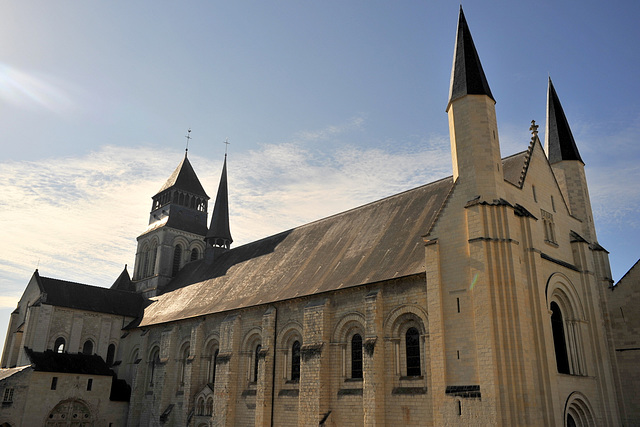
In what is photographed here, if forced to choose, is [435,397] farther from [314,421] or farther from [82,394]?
[82,394]

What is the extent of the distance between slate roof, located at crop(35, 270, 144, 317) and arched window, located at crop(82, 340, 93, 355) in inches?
87.6

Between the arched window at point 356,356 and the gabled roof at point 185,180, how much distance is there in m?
28.1

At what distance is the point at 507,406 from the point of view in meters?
14.7

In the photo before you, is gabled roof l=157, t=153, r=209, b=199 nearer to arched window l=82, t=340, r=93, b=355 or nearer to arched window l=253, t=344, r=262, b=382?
arched window l=82, t=340, r=93, b=355

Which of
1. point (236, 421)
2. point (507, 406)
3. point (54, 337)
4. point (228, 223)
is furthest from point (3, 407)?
point (507, 406)

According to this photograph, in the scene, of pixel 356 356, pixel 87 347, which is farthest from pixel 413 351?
pixel 87 347

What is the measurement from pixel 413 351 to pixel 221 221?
83.7 feet

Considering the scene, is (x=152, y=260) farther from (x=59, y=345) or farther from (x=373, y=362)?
(x=373, y=362)

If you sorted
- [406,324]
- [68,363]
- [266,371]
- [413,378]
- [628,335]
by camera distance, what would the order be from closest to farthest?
[413,378], [406,324], [628,335], [266,371], [68,363]

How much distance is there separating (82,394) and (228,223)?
52.0 ft

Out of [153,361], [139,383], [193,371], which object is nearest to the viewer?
[193,371]

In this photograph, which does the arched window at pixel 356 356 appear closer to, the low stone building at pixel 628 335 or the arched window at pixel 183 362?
the low stone building at pixel 628 335

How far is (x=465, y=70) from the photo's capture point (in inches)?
763

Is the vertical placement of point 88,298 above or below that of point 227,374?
above
